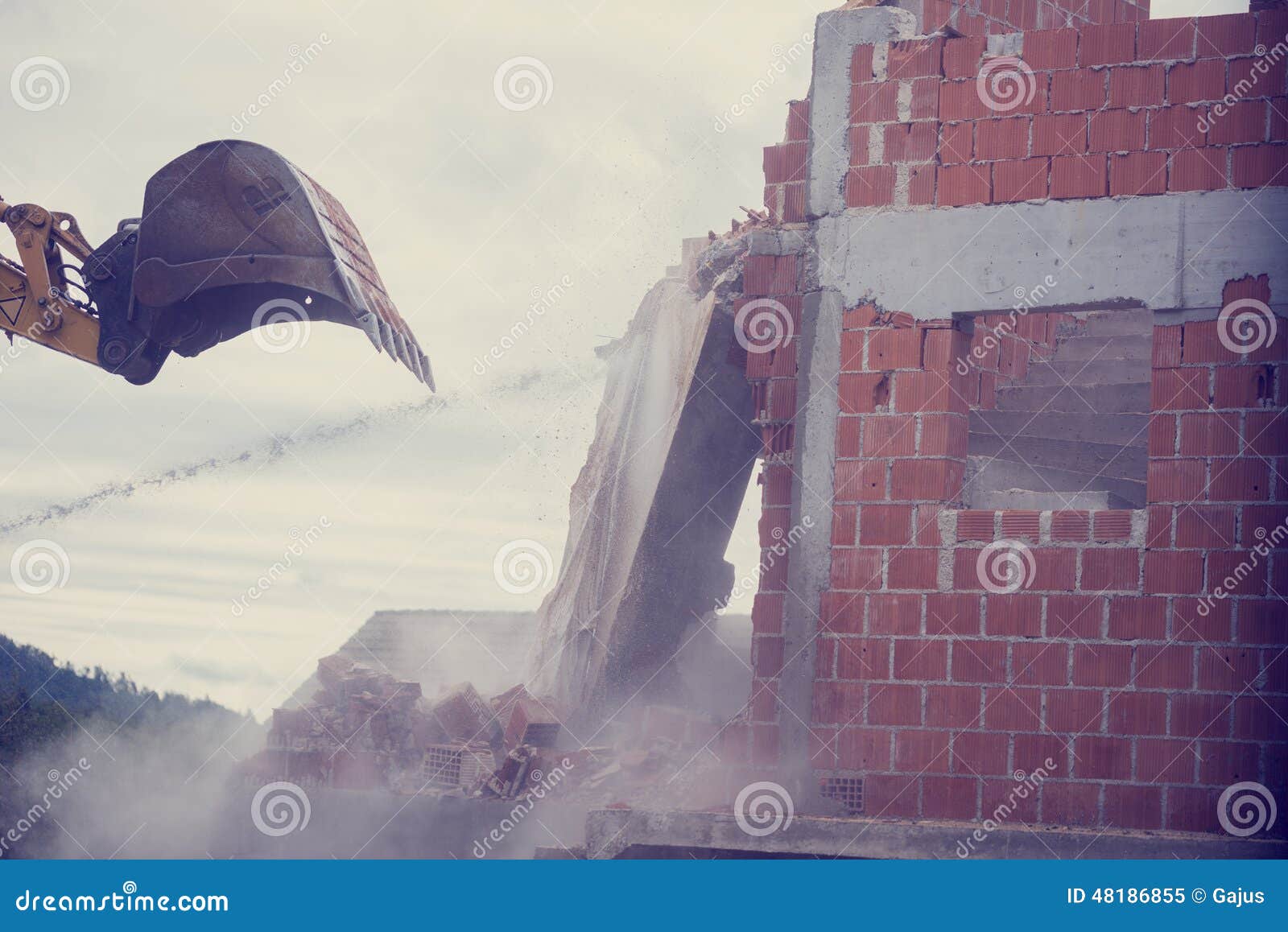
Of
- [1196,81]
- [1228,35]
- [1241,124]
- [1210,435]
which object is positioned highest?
[1228,35]

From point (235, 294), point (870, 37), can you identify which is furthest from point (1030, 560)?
point (235, 294)

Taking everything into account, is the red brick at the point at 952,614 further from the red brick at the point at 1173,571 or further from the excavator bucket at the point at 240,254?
the excavator bucket at the point at 240,254

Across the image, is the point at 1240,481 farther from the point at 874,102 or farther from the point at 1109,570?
the point at 874,102

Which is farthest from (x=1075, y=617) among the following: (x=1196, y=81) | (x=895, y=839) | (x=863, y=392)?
(x=1196, y=81)

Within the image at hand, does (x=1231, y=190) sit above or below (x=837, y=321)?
above

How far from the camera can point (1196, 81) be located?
7.78 meters

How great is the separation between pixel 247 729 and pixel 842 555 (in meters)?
8.41

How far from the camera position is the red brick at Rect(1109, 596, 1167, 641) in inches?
301

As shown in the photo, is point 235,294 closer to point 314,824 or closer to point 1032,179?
point 1032,179

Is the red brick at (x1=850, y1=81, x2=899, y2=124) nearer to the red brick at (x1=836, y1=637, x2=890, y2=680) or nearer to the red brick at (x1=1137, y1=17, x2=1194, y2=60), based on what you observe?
→ the red brick at (x1=1137, y1=17, x2=1194, y2=60)

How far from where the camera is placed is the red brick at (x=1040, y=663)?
777cm

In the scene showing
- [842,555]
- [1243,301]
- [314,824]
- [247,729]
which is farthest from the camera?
[247,729]

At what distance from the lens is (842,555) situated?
827 cm

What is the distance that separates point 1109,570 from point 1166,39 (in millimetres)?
3056
